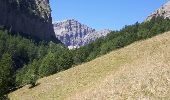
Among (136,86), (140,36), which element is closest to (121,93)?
(136,86)

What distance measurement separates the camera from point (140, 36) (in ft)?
541

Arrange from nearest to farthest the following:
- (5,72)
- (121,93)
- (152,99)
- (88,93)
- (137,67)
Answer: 1. (152,99)
2. (121,93)
3. (88,93)
4. (137,67)
5. (5,72)

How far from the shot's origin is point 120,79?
46188mm

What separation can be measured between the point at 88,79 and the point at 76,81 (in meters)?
2.71

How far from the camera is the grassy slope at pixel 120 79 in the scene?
39625 millimetres

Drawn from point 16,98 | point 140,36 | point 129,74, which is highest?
point 140,36

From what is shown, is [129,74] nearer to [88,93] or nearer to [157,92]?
[88,93]

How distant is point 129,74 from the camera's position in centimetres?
4688

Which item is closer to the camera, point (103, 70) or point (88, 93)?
point (88, 93)

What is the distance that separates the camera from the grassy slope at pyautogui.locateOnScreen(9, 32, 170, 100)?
130 ft

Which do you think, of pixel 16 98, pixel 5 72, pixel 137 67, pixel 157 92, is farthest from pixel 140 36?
pixel 157 92

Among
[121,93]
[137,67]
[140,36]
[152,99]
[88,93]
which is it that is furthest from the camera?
[140,36]

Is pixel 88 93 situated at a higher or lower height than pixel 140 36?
lower

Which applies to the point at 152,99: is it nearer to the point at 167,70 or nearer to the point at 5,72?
the point at 167,70
